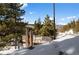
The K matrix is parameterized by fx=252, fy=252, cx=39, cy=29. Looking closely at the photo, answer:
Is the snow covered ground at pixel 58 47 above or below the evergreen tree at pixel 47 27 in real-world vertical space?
below

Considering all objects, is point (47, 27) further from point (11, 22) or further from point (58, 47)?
point (11, 22)

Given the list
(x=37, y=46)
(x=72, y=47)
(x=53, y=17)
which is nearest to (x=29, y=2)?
(x=53, y=17)

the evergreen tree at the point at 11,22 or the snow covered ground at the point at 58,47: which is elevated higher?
the evergreen tree at the point at 11,22

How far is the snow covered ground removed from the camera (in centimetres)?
286

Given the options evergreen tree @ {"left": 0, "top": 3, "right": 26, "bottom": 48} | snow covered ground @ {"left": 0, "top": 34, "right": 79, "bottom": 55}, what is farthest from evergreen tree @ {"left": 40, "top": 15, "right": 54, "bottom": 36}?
evergreen tree @ {"left": 0, "top": 3, "right": 26, "bottom": 48}

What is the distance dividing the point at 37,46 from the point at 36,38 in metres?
0.10

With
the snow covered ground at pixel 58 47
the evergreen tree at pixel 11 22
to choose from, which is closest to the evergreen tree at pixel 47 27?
the snow covered ground at pixel 58 47

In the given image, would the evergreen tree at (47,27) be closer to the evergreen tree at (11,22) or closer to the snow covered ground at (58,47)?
the snow covered ground at (58,47)

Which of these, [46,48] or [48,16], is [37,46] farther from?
[48,16]

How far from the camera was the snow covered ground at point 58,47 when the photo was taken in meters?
2.86

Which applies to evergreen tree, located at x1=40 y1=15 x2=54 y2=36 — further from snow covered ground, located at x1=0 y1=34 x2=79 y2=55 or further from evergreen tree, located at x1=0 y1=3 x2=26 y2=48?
evergreen tree, located at x1=0 y1=3 x2=26 y2=48

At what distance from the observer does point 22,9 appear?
115 inches

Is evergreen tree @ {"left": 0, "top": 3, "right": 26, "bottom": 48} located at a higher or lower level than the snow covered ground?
higher

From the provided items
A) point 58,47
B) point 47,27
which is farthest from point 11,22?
point 58,47
